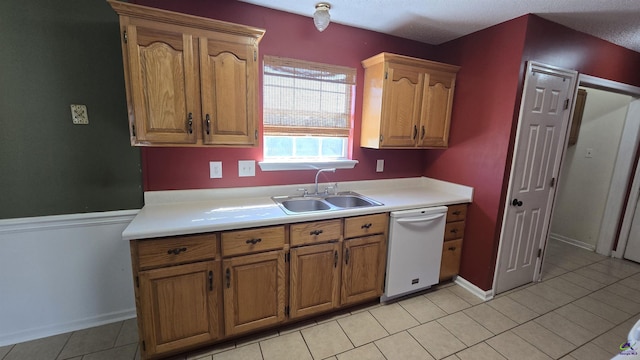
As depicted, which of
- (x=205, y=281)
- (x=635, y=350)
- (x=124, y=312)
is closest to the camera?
(x=635, y=350)

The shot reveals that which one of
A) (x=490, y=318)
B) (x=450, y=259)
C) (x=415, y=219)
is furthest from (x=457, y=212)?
(x=490, y=318)

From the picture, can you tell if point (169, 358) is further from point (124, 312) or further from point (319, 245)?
point (319, 245)

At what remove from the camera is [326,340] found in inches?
75.3

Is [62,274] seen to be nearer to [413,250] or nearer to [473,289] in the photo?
[413,250]

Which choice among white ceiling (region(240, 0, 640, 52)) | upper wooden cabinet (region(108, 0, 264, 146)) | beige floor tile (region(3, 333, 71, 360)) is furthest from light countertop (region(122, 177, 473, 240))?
white ceiling (region(240, 0, 640, 52))

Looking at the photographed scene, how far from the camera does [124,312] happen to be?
6.77 feet

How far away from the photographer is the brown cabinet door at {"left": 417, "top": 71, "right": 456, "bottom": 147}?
2496 mm

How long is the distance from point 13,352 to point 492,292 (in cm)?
360

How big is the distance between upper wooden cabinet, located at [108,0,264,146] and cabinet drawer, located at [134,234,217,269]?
0.62 meters

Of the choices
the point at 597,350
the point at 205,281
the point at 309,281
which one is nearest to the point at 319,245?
→ the point at 309,281

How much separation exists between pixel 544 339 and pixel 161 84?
3.15m

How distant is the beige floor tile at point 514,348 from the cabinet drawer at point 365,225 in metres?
1.08

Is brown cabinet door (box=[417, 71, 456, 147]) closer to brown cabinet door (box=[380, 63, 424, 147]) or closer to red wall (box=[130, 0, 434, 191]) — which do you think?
brown cabinet door (box=[380, 63, 424, 147])

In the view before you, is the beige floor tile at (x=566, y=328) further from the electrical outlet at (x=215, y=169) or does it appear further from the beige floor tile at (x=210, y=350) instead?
the electrical outlet at (x=215, y=169)
